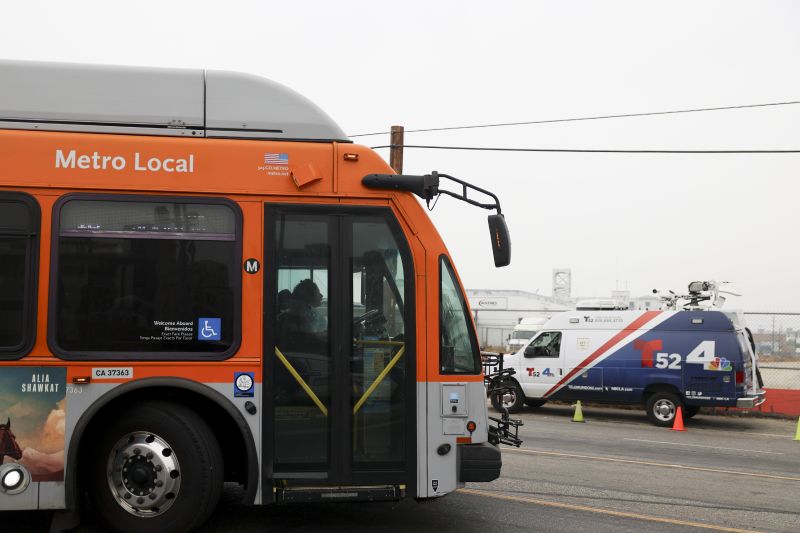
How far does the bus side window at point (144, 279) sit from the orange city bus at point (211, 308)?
2 centimetres

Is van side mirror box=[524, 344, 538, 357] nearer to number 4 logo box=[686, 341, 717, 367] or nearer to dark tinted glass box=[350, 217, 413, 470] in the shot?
number 4 logo box=[686, 341, 717, 367]

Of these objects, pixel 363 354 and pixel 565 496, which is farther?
pixel 565 496

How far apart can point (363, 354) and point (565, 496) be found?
329 centimetres

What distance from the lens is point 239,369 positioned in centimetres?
636

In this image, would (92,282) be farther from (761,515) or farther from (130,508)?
(761,515)

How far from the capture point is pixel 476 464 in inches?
260

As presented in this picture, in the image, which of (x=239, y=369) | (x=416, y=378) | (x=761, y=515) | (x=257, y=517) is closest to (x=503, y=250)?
(x=416, y=378)

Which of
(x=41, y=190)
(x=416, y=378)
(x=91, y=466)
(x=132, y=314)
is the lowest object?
(x=91, y=466)

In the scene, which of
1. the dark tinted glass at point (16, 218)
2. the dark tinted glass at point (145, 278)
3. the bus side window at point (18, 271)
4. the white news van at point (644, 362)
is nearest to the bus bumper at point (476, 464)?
the dark tinted glass at point (145, 278)

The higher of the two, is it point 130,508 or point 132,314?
point 132,314

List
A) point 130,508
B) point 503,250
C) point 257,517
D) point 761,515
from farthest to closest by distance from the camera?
point 761,515
point 257,517
point 503,250
point 130,508

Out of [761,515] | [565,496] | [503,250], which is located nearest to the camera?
[503,250]

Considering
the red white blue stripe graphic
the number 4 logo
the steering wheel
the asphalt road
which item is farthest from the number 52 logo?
the steering wheel

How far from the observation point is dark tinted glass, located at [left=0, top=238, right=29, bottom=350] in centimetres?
617
